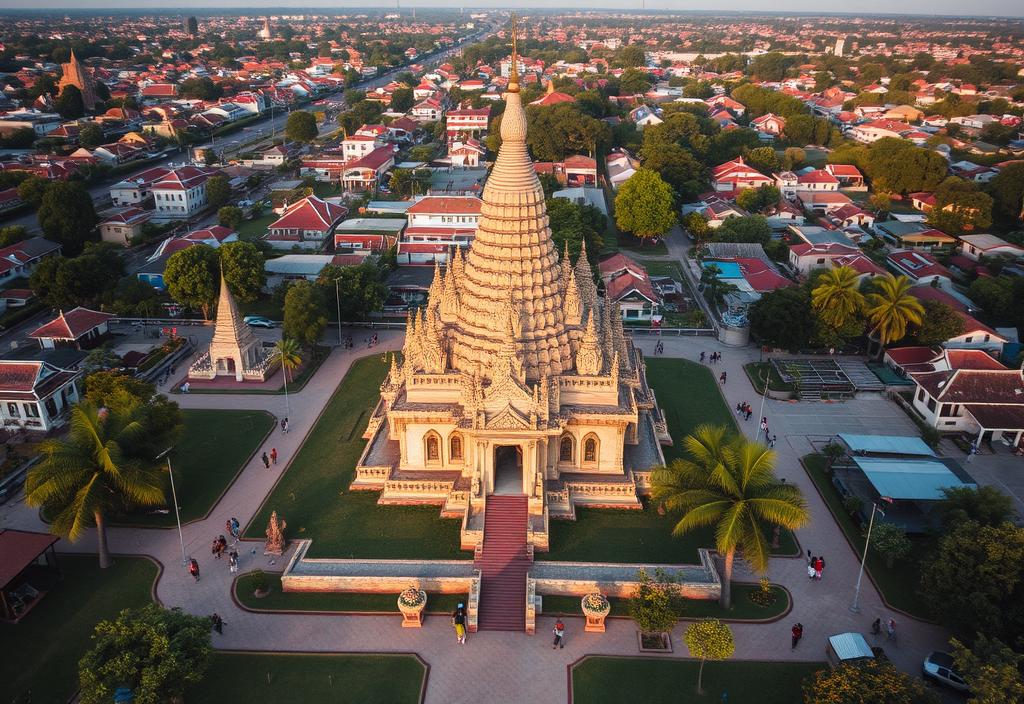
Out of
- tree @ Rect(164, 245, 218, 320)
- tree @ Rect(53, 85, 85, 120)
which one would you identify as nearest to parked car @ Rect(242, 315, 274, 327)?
tree @ Rect(164, 245, 218, 320)

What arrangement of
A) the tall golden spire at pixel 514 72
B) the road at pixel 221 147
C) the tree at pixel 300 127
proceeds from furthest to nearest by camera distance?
the tree at pixel 300 127, the road at pixel 221 147, the tall golden spire at pixel 514 72

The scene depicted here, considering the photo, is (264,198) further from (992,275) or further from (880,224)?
(992,275)

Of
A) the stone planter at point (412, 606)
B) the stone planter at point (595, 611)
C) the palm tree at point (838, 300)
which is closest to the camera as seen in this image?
the stone planter at point (595, 611)

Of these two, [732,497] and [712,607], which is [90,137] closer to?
[732,497]

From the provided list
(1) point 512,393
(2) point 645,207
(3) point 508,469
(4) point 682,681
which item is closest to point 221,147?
(2) point 645,207

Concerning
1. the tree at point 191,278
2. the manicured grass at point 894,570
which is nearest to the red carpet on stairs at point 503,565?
the manicured grass at point 894,570

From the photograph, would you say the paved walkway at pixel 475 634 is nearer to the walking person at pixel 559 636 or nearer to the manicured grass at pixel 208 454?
the walking person at pixel 559 636
